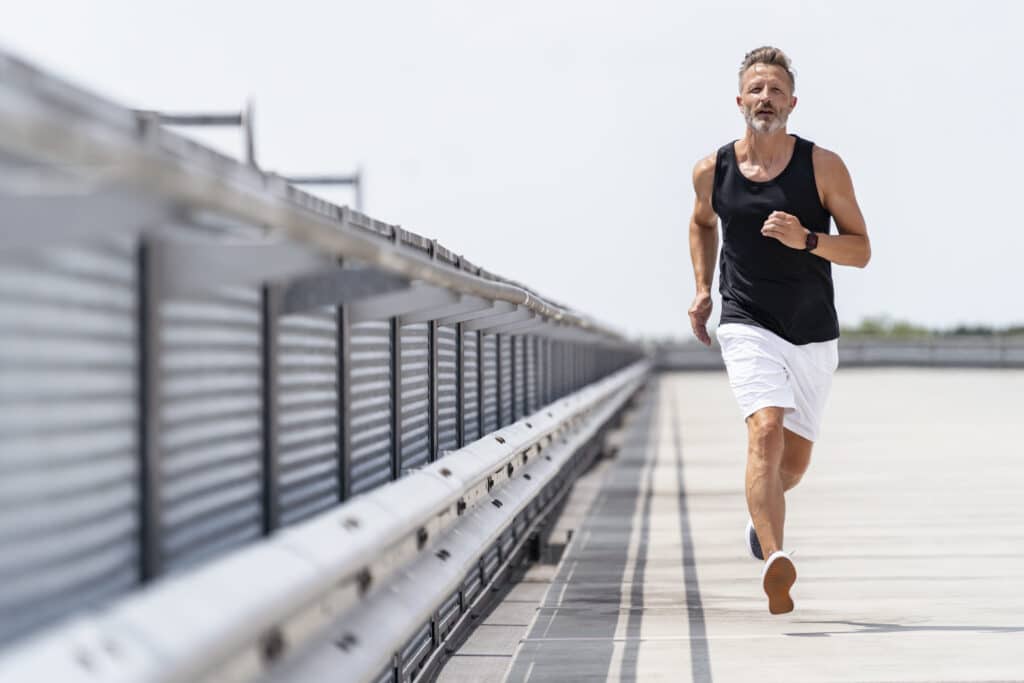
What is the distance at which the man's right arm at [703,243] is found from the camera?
24.1 ft

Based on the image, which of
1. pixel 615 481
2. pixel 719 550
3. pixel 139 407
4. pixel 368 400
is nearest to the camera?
pixel 139 407

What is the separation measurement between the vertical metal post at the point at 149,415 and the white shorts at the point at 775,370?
4101 millimetres

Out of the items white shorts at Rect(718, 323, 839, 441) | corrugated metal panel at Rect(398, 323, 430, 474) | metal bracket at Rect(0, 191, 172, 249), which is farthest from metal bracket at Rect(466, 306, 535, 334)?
metal bracket at Rect(0, 191, 172, 249)

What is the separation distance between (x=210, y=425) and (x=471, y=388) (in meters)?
4.65

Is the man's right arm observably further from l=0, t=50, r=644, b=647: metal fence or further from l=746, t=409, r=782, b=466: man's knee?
l=0, t=50, r=644, b=647: metal fence

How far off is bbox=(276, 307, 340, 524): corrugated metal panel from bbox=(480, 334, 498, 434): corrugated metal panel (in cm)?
378

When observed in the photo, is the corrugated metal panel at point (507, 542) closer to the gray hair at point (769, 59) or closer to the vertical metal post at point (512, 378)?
the vertical metal post at point (512, 378)

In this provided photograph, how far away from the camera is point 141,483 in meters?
3.11

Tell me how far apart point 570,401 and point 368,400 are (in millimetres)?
5870

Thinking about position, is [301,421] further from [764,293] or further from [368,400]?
[764,293]

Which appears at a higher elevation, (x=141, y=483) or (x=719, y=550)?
(x=141, y=483)

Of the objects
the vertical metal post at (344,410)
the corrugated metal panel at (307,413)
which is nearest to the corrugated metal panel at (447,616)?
the vertical metal post at (344,410)

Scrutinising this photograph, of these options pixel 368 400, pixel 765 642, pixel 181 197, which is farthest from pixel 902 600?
pixel 181 197

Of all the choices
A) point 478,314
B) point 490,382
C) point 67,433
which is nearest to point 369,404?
point 478,314
